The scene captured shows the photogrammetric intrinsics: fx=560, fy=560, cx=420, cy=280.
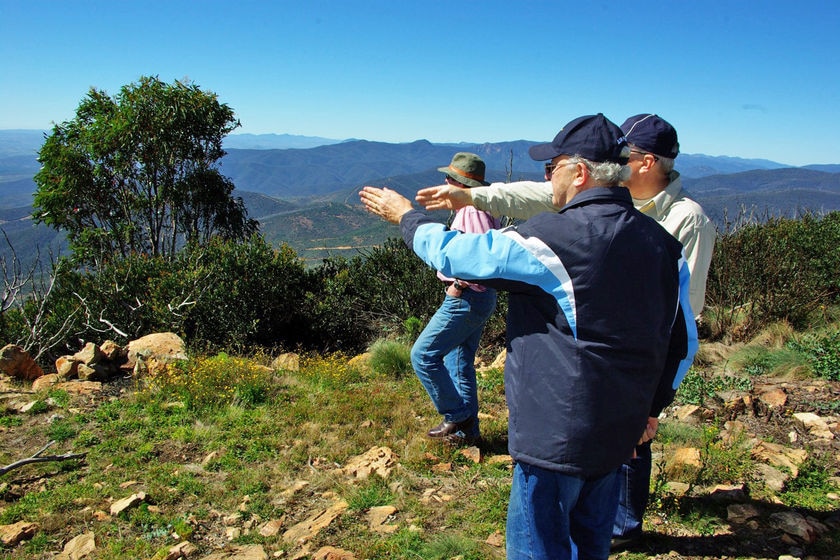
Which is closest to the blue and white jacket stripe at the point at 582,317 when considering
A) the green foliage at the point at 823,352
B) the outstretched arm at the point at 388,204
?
the outstretched arm at the point at 388,204

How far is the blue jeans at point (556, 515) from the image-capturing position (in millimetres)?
1824

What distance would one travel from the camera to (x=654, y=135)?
2.33 meters

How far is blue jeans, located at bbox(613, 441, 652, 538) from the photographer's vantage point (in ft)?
8.55

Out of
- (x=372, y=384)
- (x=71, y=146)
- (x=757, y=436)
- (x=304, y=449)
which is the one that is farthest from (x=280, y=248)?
(x=71, y=146)

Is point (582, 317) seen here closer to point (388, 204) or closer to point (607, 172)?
point (607, 172)

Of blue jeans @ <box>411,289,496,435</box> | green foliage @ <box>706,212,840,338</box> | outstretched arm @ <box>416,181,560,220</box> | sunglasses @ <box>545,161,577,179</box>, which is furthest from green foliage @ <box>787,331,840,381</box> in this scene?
sunglasses @ <box>545,161,577,179</box>

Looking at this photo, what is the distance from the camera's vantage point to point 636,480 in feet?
8.59

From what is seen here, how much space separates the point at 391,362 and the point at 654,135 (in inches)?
165

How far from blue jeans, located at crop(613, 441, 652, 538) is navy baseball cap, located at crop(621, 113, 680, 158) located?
1.30m

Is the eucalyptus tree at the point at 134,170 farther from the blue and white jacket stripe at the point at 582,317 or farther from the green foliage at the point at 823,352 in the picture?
the blue and white jacket stripe at the point at 582,317

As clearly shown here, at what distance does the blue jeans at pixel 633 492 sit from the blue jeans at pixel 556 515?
67cm

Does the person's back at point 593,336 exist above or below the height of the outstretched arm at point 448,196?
below

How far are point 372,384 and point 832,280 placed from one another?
7231 mm

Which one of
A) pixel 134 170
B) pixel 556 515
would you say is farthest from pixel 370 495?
pixel 134 170
